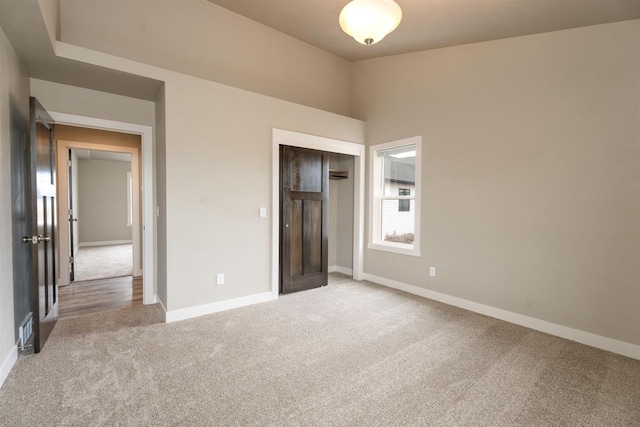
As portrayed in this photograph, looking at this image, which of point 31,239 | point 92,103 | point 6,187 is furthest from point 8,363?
point 92,103

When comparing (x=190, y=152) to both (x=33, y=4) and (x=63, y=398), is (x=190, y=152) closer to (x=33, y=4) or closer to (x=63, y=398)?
(x=33, y=4)

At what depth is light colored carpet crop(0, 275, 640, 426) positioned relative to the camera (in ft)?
5.97

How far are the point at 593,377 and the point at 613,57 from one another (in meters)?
2.68

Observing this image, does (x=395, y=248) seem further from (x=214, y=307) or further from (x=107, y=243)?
(x=107, y=243)

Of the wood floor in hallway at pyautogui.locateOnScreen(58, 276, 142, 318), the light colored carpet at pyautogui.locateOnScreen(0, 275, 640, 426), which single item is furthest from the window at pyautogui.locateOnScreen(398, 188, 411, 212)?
the wood floor in hallway at pyautogui.locateOnScreen(58, 276, 142, 318)

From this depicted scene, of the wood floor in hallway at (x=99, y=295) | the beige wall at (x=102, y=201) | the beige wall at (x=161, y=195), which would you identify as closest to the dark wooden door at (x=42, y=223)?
the wood floor in hallway at (x=99, y=295)

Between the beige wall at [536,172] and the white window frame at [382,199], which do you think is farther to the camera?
the white window frame at [382,199]

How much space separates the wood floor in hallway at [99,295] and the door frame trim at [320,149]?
1873mm

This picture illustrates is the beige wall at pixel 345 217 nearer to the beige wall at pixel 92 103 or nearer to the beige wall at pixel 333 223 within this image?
the beige wall at pixel 333 223

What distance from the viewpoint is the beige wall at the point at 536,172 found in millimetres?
2613

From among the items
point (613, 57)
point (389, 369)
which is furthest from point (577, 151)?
point (389, 369)

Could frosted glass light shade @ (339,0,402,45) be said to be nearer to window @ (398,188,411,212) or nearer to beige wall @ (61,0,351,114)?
beige wall @ (61,0,351,114)

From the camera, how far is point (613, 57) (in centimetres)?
263

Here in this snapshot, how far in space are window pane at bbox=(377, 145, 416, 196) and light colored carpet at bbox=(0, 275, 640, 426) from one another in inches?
78.3
